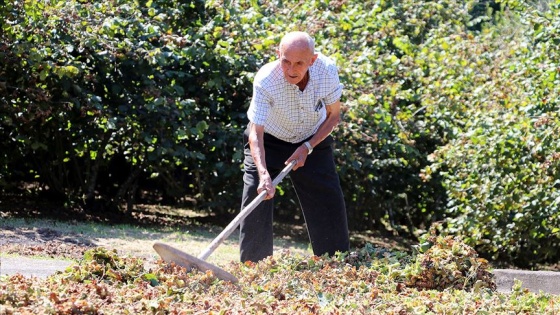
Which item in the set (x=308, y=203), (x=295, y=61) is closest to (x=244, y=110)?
(x=308, y=203)

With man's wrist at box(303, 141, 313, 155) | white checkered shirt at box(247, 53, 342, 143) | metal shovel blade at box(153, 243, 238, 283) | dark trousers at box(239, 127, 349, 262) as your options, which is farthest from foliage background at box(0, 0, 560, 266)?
metal shovel blade at box(153, 243, 238, 283)

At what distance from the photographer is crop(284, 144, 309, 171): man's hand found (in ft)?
20.2

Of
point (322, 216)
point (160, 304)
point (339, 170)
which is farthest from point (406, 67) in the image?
point (160, 304)

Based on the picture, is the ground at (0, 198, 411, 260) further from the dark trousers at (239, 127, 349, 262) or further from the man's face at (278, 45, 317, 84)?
the man's face at (278, 45, 317, 84)

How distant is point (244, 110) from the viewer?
1038 cm

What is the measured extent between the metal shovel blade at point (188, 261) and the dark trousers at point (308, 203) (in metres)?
1.20

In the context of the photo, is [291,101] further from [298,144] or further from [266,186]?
[266,186]

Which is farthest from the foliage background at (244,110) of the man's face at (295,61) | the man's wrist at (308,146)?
the man's face at (295,61)

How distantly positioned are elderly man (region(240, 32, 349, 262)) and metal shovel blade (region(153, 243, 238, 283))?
96 centimetres

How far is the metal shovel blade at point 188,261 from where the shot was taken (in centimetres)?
504

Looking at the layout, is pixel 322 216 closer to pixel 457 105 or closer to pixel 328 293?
pixel 328 293

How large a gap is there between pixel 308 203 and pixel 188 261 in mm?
1561

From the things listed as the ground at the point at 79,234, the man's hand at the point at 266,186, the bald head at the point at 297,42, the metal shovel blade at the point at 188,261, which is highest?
the bald head at the point at 297,42

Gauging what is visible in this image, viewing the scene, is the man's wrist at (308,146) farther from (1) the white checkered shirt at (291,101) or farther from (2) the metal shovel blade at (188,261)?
(2) the metal shovel blade at (188,261)
